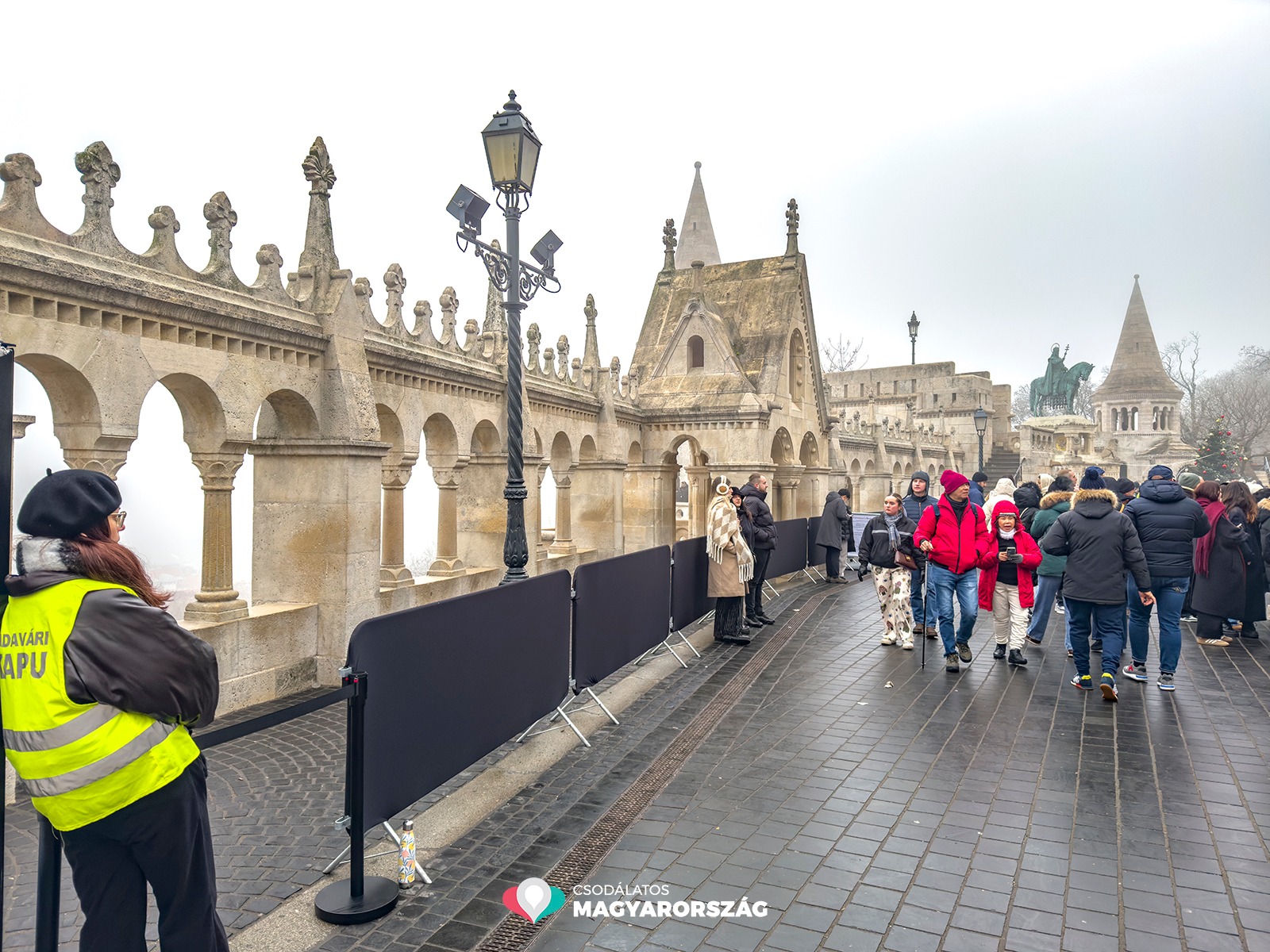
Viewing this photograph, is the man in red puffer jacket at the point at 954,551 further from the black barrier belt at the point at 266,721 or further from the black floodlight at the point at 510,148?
the black barrier belt at the point at 266,721

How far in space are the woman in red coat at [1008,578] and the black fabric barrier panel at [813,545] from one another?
6597mm

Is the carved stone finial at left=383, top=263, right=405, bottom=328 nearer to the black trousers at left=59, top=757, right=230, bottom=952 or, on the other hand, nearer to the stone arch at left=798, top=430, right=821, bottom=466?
the black trousers at left=59, top=757, right=230, bottom=952

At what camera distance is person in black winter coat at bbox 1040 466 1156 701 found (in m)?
7.51

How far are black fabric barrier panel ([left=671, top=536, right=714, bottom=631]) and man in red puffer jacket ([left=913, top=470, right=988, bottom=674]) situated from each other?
8.64ft

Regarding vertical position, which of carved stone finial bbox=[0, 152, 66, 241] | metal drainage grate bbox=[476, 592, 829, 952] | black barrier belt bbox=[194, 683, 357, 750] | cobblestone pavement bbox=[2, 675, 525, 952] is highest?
carved stone finial bbox=[0, 152, 66, 241]

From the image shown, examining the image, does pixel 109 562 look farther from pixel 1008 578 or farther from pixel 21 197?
pixel 1008 578

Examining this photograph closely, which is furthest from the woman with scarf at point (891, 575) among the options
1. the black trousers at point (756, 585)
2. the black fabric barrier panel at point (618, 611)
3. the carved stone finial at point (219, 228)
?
the carved stone finial at point (219, 228)

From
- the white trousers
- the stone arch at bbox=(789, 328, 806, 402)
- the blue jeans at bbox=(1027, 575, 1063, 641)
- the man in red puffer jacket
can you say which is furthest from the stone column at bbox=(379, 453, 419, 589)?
the stone arch at bbox=(789, 328, 806, 402)

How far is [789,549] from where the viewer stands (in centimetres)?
1493

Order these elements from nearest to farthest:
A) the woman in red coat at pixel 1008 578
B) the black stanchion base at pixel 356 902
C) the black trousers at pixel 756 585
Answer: the black stanchion base at pixel 356 902, the woman in red coat at pixel 1008 578, the black trousers at pixel 756 585

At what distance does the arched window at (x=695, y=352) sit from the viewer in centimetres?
1770

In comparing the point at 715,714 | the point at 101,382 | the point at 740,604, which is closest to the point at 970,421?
the point at 740,604

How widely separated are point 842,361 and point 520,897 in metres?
76.1

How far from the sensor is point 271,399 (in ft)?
28.9
